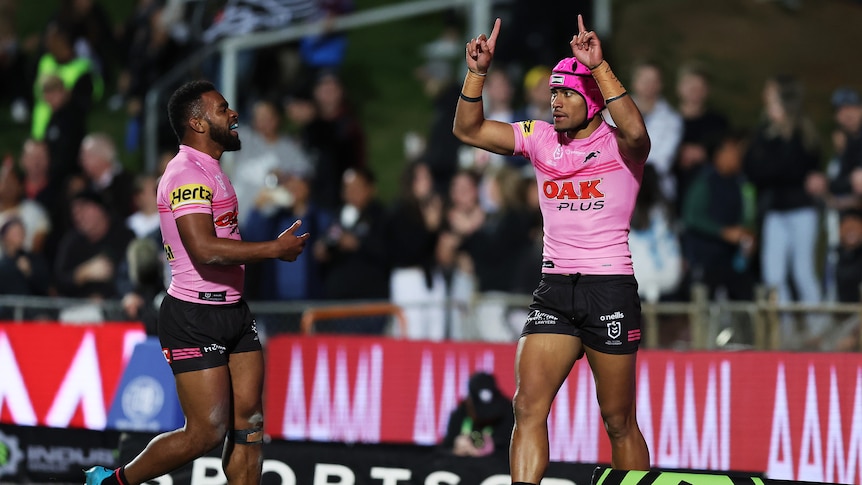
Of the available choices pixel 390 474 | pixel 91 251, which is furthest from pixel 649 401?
pixel 91 251

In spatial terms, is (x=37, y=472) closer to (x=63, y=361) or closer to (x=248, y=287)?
(x=63, y=361)

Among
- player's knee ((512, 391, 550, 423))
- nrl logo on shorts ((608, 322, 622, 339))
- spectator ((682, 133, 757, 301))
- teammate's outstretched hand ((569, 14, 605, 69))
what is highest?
teammate's outstretched hand ((569, 14, 605, 69))

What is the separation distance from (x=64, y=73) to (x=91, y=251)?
3.84 m

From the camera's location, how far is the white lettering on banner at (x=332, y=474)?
884cm

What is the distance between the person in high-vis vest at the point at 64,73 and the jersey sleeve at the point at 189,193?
34.2 ft

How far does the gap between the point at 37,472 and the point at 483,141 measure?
504cm

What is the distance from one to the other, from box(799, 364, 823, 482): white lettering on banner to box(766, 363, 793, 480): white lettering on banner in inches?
3.7

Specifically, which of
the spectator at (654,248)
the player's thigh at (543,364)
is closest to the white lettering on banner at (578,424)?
the spectator at (654,248)

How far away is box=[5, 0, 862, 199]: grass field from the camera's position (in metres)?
19.5

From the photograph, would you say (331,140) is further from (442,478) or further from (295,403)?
(442,478)

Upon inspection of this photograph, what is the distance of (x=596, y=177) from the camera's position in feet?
24.3

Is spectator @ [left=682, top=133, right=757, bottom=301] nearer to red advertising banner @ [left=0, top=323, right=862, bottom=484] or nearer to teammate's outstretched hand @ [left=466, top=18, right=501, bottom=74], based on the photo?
red advertising banner @ [left=0, top=323, right=862, bottom=484]

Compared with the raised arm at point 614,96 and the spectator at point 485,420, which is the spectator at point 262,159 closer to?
the spectator at point 485,420

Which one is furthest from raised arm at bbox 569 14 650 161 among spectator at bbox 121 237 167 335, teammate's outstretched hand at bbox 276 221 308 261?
spectator at bbox 121 237 167 335
